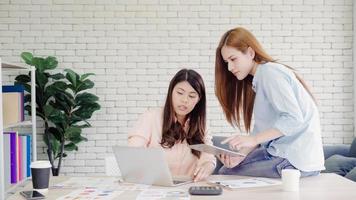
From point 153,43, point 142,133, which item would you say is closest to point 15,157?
point 142,133

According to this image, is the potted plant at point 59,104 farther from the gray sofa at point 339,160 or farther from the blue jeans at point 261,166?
the blue jeans at point 261,166

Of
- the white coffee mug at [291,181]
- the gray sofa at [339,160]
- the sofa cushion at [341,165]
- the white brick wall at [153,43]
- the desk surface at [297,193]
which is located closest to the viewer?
the desk surface at [297,193]

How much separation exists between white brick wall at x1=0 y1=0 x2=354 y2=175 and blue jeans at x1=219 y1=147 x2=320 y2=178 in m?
2.88

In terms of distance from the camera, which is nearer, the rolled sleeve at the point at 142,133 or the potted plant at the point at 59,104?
the rolled sleeve at the point at 142,133

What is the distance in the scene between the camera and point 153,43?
5.37 m

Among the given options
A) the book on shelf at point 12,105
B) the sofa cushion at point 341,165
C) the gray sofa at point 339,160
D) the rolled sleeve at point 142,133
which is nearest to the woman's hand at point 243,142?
the rolled sleeve at point 142,133

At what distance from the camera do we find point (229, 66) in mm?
2566

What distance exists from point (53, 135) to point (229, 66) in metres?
3.11

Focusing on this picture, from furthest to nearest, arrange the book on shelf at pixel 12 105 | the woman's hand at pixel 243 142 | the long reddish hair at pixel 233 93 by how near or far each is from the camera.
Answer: the book on shelf at pixel 12 105 → the long reddish hair at pixel 233 93 → the woman's hand at pixel 243 142

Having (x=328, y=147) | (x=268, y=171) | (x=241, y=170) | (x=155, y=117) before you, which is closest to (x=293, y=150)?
(x=268, y=171)

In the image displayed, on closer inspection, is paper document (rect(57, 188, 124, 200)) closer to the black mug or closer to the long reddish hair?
the black mug

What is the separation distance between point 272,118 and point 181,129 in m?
0.67

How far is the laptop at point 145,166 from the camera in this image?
2145 mm

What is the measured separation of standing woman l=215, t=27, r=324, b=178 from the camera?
2.28 metres
